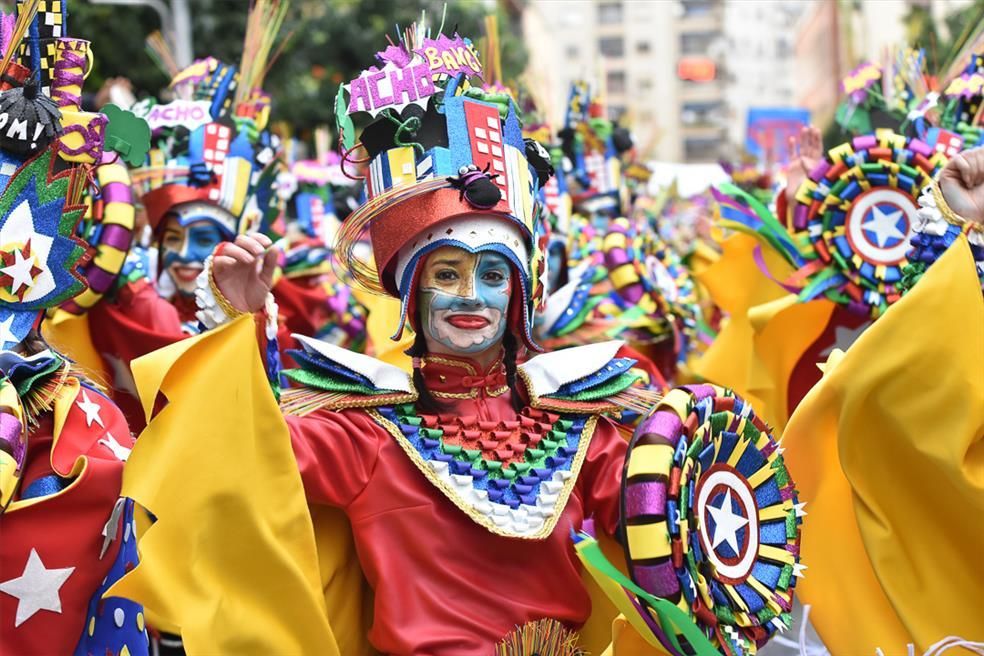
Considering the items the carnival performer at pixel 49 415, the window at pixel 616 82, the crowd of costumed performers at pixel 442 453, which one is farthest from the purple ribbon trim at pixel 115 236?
the window at pixel 616 82

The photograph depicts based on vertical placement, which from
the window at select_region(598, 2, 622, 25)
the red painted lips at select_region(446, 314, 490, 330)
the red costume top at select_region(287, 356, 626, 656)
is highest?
the window at select_region(598, 2, 622, 25)

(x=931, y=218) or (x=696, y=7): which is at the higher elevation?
(x=696, y=7)

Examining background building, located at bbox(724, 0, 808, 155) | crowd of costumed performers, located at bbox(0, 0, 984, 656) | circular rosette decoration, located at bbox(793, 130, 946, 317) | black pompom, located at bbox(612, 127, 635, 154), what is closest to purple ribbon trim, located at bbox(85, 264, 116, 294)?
crowd of costumed performers, located at bbox(0, 0, 984, 656)

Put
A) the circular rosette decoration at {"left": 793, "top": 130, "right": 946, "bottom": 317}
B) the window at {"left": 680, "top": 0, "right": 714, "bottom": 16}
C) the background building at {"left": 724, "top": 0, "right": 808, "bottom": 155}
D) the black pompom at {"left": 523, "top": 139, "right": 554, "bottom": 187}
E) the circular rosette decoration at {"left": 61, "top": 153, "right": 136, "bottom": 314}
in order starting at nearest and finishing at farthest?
the black pompom at {"left": 523, "top": 139, "right": 554, "bottom": 187}
the circular rosette decoration at {"left": 61, "top": 153, "right": 136, "bottom": 314}
the circular rosette decoration at {"left": 793, "top": 130, "right": 946, "bottom": 317}
the background building at {"left": 724, "top": 0, "right": 808, "bottom": 155}
the window at {"left": 680, "top": 0, "right": 714, "bottom": 16}

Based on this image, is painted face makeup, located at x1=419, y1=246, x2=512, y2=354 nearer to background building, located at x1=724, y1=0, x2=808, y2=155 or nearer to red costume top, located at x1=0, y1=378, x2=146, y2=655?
red costume top, located at x1=0, y1=378, x2=146, y2=655

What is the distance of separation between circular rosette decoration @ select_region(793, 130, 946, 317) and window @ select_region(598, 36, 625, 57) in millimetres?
68981

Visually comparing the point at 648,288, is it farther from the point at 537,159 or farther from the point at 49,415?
the point at 49,415

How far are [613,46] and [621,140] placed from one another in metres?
66.6

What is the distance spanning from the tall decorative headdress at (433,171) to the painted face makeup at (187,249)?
97.3 inches

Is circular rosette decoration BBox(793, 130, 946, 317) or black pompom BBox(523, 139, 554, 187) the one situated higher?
black pompom BBox(523, 139, 554, 187)

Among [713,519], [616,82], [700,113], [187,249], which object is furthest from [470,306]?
[700,113]

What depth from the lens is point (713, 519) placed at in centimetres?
307

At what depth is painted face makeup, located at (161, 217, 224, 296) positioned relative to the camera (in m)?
6.05

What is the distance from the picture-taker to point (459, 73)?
3693mm
